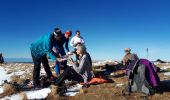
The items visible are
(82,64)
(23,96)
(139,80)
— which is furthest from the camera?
(82,64)

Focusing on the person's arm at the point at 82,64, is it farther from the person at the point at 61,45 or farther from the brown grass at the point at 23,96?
the person at the point at 61,45

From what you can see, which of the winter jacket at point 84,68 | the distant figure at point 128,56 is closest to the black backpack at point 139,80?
the winter jacket at point 84,68

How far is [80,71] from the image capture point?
509 inches

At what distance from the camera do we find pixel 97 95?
11.8 meters

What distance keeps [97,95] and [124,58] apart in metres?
6.25

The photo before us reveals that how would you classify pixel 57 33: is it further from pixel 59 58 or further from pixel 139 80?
pixel 139 80

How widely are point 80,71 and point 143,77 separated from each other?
9.29 feet

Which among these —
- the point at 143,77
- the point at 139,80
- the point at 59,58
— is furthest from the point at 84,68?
the point at 143,77

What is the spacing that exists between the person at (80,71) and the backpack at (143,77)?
2034 millimetres

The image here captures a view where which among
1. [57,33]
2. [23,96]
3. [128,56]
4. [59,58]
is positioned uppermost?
[57,33]

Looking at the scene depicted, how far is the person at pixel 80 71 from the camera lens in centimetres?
1280

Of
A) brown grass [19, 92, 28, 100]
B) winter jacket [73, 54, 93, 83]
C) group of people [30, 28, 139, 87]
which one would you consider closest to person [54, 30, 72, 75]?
group of people [30, 28, 139, 87]

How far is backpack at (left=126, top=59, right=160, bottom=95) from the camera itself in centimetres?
1146

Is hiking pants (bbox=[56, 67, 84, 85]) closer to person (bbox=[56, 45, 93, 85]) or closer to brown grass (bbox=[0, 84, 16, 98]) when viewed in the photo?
person (bbox=[56, 45, 93, 85])
